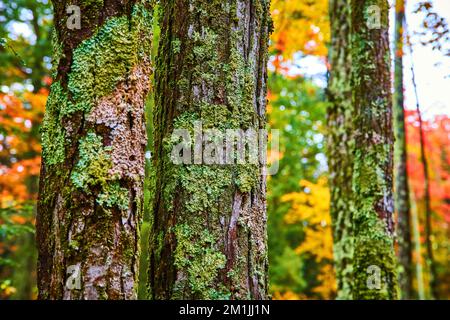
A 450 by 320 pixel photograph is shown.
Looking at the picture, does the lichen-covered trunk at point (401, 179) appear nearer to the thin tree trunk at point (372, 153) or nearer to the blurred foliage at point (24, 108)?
the thin tree trunk at point (372, 153)

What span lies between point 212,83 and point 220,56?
138mm

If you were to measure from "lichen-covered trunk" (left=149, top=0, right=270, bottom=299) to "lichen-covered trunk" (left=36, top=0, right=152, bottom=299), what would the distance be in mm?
175

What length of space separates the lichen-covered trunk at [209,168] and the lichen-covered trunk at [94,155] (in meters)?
0.18

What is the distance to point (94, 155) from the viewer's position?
5.85 feet

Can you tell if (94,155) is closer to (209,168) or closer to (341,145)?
(209,168)

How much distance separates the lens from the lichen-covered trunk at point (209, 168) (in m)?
1.89

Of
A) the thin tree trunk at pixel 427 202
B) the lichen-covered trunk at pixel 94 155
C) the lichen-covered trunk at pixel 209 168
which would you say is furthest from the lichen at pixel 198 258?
the thin tree trunk at pixel 427 202

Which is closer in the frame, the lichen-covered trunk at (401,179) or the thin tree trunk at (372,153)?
→ the thin tree trunk at (372,153)

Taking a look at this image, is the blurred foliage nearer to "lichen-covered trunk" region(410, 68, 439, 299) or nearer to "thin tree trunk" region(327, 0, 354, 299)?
"thin tree trunk" region(327, 0, 354, 299)

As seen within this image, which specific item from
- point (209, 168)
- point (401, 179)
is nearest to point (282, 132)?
point (401, 179)

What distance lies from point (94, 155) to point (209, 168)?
504 mm

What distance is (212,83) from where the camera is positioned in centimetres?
202

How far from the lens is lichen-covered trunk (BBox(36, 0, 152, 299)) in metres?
1.72
